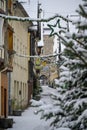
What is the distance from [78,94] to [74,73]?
37 centimetres

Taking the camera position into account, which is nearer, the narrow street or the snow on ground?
the snow on ground

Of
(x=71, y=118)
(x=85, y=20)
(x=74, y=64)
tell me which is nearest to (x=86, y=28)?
(x=85, y=20)

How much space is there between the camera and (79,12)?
293 inches

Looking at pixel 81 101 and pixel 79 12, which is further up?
pixel 79 12

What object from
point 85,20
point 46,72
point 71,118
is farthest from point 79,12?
point 46,72

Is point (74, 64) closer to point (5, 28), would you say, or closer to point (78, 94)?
point (78, 94)

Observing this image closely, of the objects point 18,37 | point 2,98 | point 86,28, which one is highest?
point 86,28

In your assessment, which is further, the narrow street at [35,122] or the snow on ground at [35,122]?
the narrow street at [35,122]

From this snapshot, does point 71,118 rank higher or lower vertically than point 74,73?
lower

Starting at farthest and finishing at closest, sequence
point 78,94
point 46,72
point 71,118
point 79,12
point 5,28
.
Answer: point 46,72, point 5,28, point 71,118, point 78,94, point 79,12

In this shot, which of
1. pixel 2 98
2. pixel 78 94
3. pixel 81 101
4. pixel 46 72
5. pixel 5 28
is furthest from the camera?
pixel 46 72

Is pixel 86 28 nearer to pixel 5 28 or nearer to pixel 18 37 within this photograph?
pixel 5 28

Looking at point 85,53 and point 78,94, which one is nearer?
point 85,53

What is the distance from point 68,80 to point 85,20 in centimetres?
211
